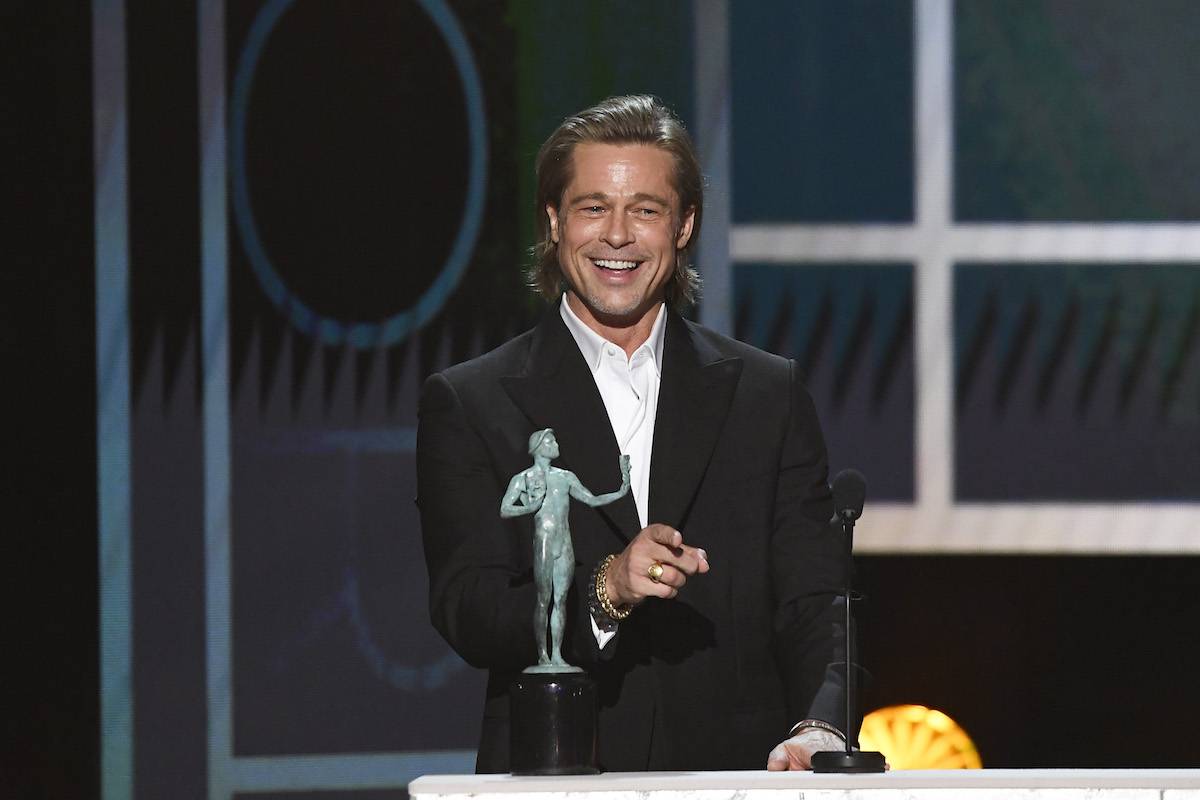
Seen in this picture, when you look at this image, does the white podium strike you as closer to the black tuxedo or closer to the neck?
the black tuxedo

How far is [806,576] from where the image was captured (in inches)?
94.0

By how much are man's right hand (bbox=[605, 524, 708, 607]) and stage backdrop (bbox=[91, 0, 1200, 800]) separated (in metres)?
2.19

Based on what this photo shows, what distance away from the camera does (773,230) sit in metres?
4.20

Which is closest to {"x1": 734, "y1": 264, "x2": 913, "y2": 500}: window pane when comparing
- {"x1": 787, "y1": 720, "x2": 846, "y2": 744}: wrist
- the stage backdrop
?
the stage backdrop

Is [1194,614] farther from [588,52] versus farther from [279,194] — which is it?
[279,194]

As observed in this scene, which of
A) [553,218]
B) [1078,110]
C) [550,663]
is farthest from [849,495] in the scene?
[1078,110]

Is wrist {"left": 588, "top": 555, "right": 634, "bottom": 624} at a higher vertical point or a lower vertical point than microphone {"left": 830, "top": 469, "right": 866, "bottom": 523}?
lower

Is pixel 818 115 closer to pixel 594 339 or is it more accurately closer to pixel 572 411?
pixel 594 339

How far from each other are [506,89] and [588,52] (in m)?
0.20

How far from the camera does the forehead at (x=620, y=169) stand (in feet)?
7.84

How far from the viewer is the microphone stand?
6.55 ft

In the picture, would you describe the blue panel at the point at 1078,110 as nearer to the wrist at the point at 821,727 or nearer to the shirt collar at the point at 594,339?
→ the shirt collar at the point at 594,339

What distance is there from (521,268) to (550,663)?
86.3 inches

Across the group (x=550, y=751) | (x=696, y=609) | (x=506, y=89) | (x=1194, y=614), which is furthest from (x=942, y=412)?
(x=550, y=751)
